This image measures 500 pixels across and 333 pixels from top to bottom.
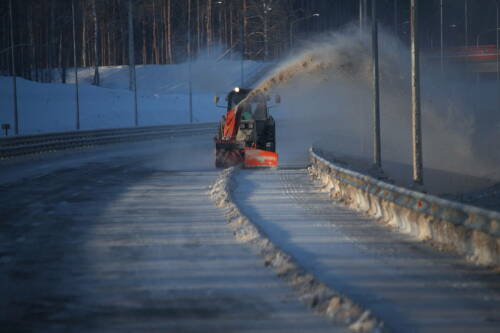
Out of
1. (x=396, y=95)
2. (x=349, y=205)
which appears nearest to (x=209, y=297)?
(x=349, y=205)

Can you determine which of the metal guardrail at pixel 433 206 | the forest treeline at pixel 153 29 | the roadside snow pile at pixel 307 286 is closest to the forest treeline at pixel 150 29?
the forest treeline at pixel 153 29

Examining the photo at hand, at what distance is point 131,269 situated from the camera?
915cm

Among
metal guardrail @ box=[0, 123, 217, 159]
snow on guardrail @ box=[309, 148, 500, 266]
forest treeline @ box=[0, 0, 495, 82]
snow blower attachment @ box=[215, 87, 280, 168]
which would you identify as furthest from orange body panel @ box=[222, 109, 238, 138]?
forest treeline @ box=[0, 0, 495, 82]

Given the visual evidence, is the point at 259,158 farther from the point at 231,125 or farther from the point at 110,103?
the point at 110,103

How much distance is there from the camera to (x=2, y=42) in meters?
90.0

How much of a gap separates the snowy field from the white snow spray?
460 inches

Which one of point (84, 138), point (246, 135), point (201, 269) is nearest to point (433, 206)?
point (201, 269)

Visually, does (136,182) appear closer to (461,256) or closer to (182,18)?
(461,256)

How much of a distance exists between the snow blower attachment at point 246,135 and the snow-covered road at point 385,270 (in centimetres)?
851

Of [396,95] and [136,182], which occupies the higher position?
[396,95]

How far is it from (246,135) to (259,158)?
3.33ft

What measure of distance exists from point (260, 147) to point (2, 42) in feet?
243

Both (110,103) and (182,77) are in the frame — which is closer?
(110,103)

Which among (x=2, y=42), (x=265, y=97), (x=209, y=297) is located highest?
(x=2, y=42)
